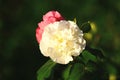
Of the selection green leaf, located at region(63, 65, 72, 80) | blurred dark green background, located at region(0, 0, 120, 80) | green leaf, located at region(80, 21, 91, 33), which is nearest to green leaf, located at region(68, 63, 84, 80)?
green leaf, located at region(63, 65, 72, 80)

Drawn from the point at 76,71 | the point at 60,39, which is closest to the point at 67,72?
the point at 76,71

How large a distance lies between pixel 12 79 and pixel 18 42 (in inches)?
19.3

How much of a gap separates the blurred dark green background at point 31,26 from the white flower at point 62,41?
1.63m

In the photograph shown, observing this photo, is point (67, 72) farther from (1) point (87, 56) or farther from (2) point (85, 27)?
(2) point (85, 27)

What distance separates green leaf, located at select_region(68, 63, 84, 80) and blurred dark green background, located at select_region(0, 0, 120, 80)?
1.59 metres

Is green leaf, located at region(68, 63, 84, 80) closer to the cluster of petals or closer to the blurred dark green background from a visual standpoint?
the cluster of petals

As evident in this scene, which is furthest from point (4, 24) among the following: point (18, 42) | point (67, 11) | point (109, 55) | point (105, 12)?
point (109, 55)

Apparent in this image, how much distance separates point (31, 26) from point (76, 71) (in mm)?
2516

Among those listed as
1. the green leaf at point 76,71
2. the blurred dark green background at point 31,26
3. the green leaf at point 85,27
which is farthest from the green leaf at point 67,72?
the blurred dark green background at point 31,26

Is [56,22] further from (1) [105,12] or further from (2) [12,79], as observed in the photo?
(1) [105,12]

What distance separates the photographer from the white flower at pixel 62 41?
229cm

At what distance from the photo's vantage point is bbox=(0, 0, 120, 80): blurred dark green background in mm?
4332

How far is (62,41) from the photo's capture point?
7.66 ft

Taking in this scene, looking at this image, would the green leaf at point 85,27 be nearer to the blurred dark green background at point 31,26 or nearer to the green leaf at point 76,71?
the green leaf at point 76,71
